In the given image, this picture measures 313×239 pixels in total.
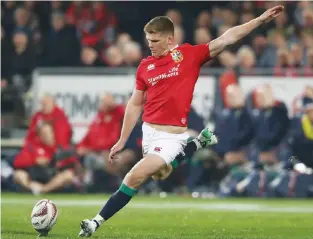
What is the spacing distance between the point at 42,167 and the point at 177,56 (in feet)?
30.7

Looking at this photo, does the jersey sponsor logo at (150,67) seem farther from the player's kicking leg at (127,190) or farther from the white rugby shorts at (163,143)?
the player's kicking leg at (127,190)

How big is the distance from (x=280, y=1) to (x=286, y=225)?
10314 mm

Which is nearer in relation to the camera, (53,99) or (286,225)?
(286,225)

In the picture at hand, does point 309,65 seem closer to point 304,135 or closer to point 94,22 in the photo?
point 304,135

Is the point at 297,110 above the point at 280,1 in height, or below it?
below

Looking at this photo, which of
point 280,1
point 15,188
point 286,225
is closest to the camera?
point 286,225

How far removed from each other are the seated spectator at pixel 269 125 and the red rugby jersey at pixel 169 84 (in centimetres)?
833

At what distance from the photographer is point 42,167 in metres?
20.3

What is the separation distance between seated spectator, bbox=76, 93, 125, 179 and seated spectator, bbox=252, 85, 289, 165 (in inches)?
111

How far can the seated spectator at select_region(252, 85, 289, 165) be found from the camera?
1961 centimetres

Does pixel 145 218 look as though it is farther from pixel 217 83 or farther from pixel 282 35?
pixel 282 35

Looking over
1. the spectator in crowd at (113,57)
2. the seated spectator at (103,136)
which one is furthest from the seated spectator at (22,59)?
the seated spectator at (103,136)

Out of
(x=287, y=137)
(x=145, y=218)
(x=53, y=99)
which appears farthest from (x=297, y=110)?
(x=145, y=218)

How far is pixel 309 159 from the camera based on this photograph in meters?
19.2
